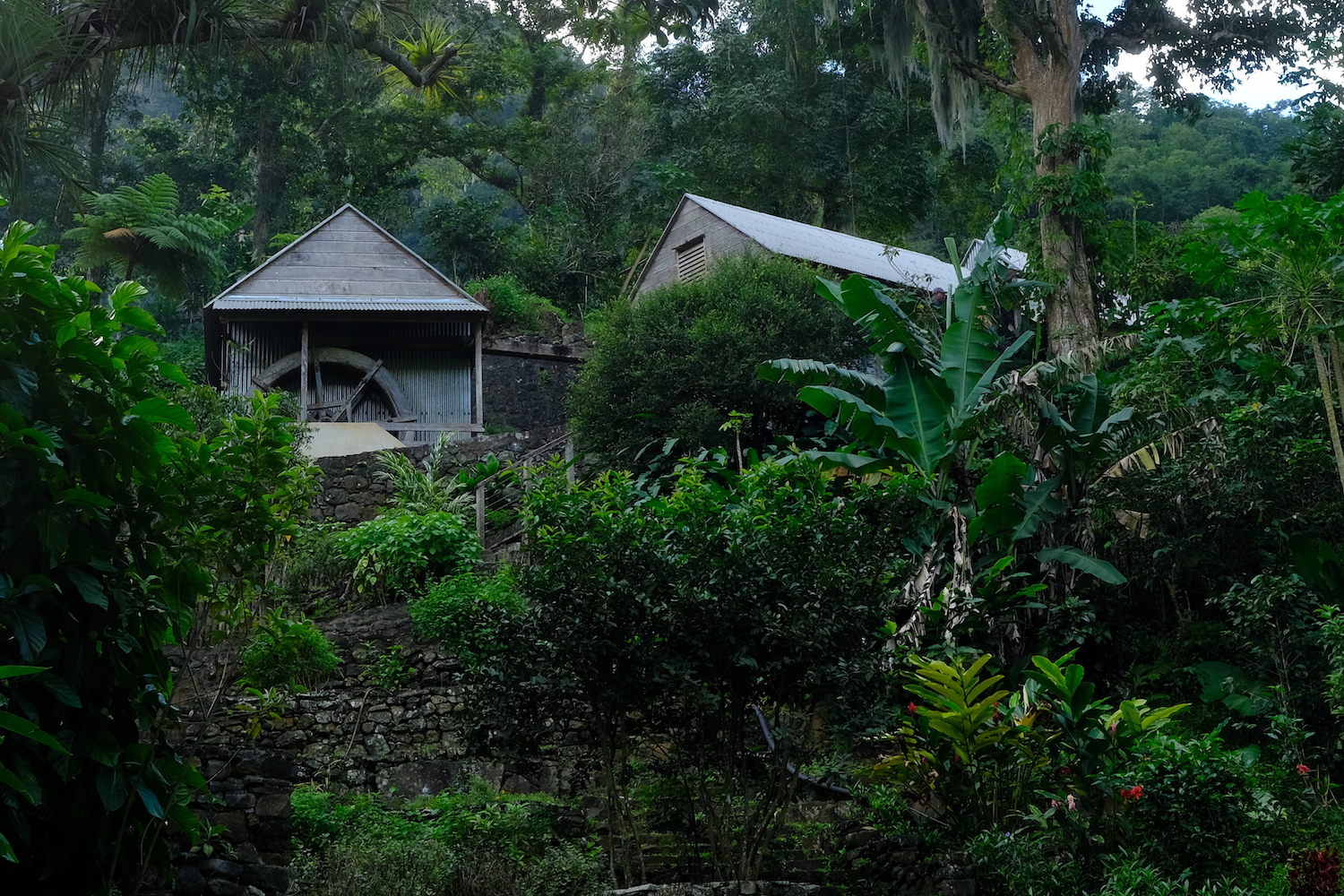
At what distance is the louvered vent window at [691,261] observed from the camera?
71.0 ft

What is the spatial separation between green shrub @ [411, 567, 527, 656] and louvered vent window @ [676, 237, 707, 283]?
1057 cm

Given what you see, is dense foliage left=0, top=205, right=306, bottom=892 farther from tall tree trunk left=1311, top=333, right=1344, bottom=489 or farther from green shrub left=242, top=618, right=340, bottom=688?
tall tree trunk left=1311, top=333, right=1344, bottom=489

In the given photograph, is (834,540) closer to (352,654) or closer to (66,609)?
(66,609)

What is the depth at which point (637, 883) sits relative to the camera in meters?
7.45

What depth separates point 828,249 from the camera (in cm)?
2145

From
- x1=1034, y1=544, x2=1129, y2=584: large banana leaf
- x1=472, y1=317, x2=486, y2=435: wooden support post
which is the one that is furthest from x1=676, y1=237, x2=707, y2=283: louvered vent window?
x1=1034, y1=544, x2=1129, y2=584: large banana leaf

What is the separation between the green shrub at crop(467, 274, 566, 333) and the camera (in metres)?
23.1

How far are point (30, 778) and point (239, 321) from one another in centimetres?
1650

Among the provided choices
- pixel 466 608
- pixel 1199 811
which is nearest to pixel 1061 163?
pixel 1199 811

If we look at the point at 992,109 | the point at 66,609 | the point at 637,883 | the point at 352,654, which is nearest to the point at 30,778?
the point at 66,609

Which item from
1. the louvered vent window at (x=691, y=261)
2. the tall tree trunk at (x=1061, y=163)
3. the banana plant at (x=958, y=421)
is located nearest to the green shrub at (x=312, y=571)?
the banana plant at (x=958, y=421)

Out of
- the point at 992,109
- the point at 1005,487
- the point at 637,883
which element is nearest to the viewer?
the point at 637,883

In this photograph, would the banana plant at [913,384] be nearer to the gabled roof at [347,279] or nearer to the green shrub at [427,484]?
the green shrub at [427,484]

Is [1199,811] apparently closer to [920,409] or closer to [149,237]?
[920,409]
